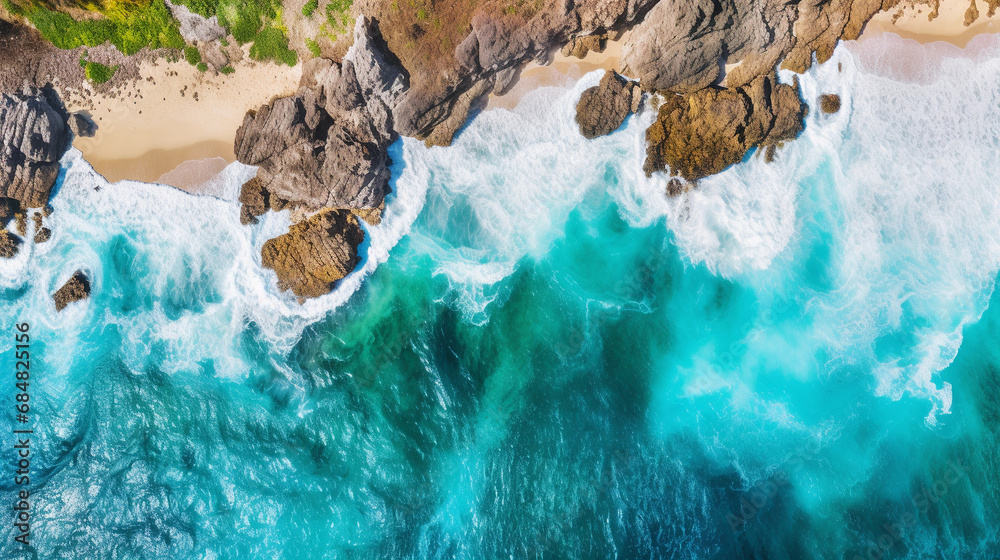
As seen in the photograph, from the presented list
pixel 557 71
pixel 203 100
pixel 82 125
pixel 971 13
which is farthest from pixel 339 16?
pixel 971 13

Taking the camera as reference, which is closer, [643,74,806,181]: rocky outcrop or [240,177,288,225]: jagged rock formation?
[643,74,806,181]: rocky outcrop

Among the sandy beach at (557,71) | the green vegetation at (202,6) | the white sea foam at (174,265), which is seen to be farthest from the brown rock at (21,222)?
the sandy beach at (557,71)

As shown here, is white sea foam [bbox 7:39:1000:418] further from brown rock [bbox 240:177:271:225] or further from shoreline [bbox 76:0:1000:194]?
shoreline [bbox 76:0:1000:194]

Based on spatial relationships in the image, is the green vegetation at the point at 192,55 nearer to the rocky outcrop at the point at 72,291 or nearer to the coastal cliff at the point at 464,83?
A: the coastal cliff at the point at 464,83

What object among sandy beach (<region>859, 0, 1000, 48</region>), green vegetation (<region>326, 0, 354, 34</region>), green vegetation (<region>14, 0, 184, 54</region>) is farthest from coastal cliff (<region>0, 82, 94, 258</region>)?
sandy beach (<region>859, 0, 1000, 48</region>)

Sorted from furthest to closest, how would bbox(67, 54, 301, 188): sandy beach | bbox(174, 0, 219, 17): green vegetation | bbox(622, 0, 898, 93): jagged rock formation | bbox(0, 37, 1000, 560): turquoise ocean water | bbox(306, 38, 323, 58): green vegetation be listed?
1. bbox(0, 37, 1000, 560): turquoise ocean water
2. bbox(67, 54, 301, 188): sandy beach
3. bbox(306, 38, 323, 58): green vegetation
4. bbox(174, 0, 219, 17): green vegetation
5. bbox(622, 0, 898, 93): jagged rock formation

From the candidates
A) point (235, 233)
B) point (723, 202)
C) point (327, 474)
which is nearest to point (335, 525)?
point (327, 474)
